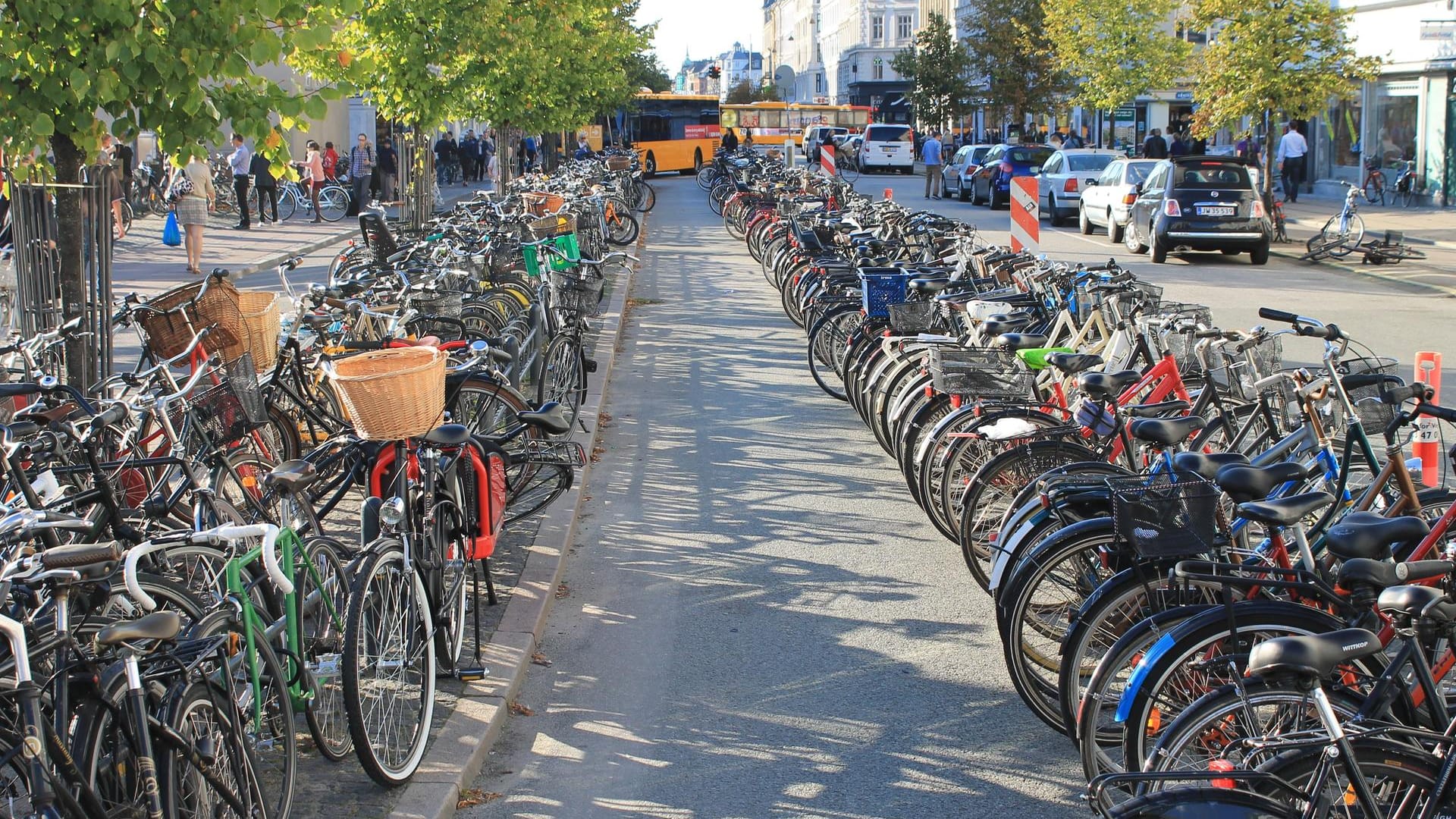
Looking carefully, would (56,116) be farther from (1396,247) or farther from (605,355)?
(1396,247)

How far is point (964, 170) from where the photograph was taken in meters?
34.9

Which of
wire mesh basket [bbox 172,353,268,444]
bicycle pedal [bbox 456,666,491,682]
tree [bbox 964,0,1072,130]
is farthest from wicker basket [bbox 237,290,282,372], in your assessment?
tree [bbox 964,0,1072,130]

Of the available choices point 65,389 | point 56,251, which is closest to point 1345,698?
point 65,389

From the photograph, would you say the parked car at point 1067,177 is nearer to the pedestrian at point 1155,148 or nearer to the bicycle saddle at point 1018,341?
the pedestrian at point 1155,148

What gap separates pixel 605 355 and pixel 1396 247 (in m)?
12.7

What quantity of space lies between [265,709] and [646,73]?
6614 cm

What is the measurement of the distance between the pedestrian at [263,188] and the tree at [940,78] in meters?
31.0

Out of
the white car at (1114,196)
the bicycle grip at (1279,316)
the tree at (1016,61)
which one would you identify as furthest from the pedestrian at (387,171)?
the bicycle grip at (1279,316)

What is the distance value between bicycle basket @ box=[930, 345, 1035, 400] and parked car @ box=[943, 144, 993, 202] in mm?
28004

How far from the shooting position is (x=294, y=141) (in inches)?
1492

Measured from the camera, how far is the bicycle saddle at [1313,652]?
2.89m

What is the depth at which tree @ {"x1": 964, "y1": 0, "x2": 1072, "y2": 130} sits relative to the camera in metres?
46.8

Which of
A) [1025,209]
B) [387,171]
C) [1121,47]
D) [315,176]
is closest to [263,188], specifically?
[315,176]

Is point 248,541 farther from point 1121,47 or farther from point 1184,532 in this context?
point 1121,47
